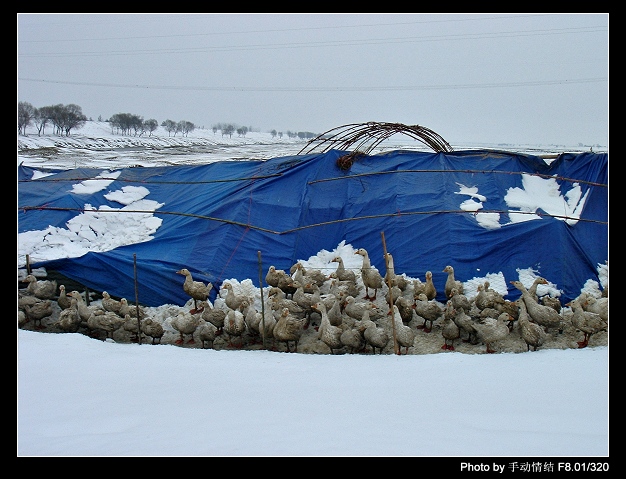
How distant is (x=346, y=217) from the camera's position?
500 inches

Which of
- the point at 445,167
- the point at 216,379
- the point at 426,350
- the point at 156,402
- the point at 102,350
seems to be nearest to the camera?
the point at 156,402

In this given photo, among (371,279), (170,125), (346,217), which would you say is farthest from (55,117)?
(371,279)

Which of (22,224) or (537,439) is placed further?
(22,224)

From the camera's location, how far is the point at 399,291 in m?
9.23

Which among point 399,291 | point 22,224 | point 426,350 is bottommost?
point 426,350

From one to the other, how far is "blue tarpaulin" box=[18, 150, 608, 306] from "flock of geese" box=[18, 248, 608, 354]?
0.65m

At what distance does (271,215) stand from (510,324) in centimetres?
691

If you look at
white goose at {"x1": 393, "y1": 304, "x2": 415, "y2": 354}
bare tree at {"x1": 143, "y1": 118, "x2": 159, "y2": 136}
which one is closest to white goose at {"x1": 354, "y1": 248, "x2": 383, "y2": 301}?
white goose at {"x1": 393, "y1": 304, "x2": 415, "y2": 354}

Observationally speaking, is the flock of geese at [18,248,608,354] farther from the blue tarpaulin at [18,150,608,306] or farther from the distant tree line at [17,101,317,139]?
the distant tree line at [17,101,317,139]

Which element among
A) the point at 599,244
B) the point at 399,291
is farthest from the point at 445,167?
the point at 399,291

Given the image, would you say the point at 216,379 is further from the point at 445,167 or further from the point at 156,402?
the point at 445,167

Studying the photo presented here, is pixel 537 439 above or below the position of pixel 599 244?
below

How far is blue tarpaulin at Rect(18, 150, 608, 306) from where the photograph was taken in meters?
9.95

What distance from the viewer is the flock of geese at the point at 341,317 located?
753 cm
